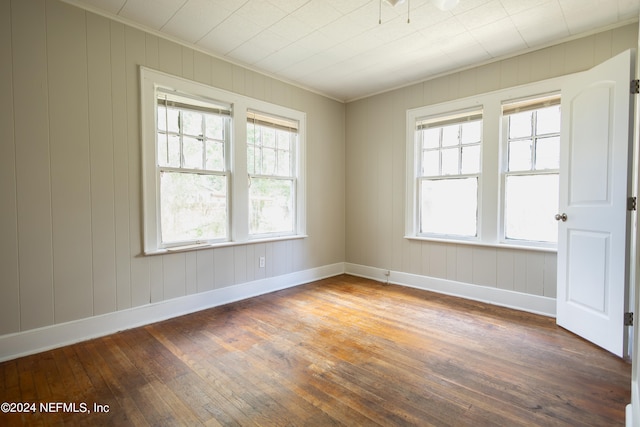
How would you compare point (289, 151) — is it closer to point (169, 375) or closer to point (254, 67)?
point (254, 67)

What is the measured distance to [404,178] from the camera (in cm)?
414

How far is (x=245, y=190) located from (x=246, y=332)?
1.61 meters

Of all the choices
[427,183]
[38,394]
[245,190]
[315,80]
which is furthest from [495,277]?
[38,394]

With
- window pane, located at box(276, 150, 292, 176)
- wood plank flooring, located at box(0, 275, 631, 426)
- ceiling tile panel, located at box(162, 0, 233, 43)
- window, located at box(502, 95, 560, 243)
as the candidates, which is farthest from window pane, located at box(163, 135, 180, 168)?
window, located at box(502, 95, 560, 243)

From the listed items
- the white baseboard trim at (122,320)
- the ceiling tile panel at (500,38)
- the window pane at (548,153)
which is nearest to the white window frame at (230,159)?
the white baseboard trim at (122,320)

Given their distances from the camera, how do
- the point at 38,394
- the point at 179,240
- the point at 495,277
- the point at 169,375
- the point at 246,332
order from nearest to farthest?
the point at 38,394 → the point at 169,375 → the point at 246,332 → the point at 179,240 → the point at 495,277

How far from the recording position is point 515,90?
3221 millimetres

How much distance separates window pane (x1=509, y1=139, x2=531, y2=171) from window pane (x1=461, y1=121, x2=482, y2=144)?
1.20ft

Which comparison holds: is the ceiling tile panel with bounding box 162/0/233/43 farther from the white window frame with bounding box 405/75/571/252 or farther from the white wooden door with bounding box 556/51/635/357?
the white wooden door with bounding box 556/51/635/357

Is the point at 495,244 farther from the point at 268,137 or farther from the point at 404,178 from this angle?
the point at 268,137

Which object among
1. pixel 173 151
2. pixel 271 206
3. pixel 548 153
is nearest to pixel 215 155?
pixel 173 151

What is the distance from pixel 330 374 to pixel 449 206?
2673mm

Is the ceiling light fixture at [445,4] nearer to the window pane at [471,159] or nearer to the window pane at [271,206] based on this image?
the window pane at [471,159]

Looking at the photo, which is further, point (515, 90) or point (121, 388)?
point (515, 90)
